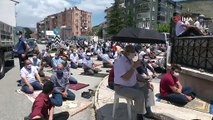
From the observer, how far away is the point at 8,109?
28.9 feet

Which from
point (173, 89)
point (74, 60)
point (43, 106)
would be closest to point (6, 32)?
point (74, 60)

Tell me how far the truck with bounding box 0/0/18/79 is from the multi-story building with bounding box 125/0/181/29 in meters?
73.4

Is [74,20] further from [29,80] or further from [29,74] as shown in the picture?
[29,80]

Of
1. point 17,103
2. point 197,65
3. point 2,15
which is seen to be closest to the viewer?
point 17,103

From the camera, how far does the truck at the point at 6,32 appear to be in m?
15.1

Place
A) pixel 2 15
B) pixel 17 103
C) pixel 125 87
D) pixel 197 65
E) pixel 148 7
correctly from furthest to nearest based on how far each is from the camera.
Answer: pixel 148 7
pixel 2 15
pixel 197 65
pixel 17 103
pixel 125 87

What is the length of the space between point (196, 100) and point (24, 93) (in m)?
5.15

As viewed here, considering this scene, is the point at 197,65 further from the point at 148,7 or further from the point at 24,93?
the point at 148,7

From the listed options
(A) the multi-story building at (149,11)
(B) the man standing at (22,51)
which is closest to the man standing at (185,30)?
(B) the man standing at (22,51)

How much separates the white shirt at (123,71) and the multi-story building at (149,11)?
85804 millimetres

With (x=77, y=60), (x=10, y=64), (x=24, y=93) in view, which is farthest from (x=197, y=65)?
(x=10, y=64)

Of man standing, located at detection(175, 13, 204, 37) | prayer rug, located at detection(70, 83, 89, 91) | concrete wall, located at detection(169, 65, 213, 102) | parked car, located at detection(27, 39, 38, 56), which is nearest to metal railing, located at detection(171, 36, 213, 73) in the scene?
man standing, located at detection(175, 13, 204, 37)

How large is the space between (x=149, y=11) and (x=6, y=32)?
3201 inches

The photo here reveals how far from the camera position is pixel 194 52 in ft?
38.8
